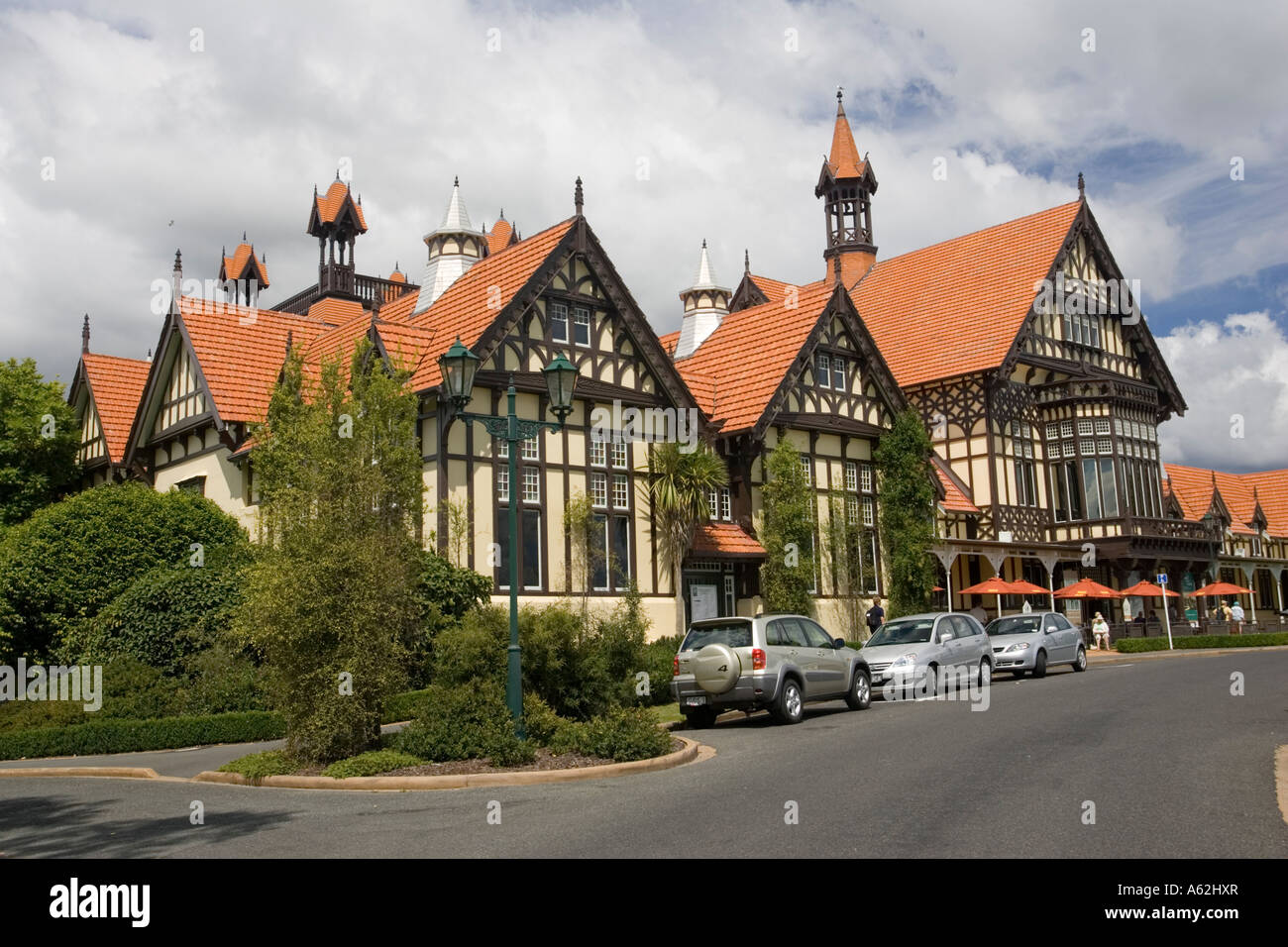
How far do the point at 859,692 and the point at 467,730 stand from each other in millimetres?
8450

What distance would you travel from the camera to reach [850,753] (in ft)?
47.0

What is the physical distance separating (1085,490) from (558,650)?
3172 centimetres

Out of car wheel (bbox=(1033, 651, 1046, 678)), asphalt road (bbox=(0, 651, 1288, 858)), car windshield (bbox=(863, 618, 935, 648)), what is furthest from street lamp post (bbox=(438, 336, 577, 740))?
car wheel (bbox=(1033, 651, 1046, 678))

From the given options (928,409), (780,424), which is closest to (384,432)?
(780,424)

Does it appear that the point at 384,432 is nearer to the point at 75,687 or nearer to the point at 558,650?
the point at 558,650

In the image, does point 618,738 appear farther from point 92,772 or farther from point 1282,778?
point 92,772

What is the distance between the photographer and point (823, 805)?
1066 cm

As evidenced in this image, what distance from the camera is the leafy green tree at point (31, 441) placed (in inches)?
1238

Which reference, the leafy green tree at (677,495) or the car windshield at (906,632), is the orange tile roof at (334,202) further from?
the car windshield at (906,632)

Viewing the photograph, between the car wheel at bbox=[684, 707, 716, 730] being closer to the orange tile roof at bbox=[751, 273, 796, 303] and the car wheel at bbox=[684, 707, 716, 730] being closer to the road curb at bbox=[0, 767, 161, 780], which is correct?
the road curb at bbox=[0, 767, 161, 780]

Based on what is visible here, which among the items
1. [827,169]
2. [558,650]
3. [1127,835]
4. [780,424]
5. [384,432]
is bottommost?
[1127,835]

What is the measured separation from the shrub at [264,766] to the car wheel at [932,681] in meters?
12.6

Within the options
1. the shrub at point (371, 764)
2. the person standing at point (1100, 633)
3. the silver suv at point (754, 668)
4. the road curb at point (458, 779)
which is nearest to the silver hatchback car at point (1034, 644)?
the silver suv at point (754, 668)

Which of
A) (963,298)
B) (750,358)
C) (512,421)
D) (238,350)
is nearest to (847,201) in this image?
(963,298)
